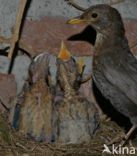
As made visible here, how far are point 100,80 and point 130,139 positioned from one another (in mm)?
563

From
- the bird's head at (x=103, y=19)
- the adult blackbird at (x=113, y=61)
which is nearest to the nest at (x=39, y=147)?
the adult blackbird at (x=113, y=61)

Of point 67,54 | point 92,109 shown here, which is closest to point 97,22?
point 67,54

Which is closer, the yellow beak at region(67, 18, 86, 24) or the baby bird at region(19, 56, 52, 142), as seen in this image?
the baby bird at region(19, 56, 52, 142)

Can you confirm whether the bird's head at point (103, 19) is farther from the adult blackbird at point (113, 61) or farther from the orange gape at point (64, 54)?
the orange gape at point (64, 54)

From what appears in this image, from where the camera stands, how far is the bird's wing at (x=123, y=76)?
5207 millimetres

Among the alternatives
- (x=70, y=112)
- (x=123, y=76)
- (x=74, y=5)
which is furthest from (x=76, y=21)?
(x=70, y=112)

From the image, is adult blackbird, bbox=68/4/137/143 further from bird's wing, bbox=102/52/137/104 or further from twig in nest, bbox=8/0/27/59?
twig in nest, bbox=8/0/27/59

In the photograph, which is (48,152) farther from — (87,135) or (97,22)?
(97,22)

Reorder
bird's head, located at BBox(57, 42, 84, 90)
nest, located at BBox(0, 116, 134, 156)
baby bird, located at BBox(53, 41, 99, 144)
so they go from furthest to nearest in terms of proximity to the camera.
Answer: bird's head, located at BBox(57, 42, 84, 90)
baby bird, located at BBox(53, 41, 99, 144)
nest, located at BBox(0, 116, 134, 156)

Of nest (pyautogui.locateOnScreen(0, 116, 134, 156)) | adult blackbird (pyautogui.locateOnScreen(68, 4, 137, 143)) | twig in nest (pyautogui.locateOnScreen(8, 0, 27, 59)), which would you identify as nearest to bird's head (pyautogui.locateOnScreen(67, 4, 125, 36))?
adult blackbird (pyautogui.locateOnScreen(68, 4, 137, 143))

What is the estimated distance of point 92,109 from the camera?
5.30 metres

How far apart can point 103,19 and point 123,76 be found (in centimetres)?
53

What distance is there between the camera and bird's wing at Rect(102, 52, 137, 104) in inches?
205

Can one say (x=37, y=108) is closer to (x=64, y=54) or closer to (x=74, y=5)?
(x=64, y=54)
